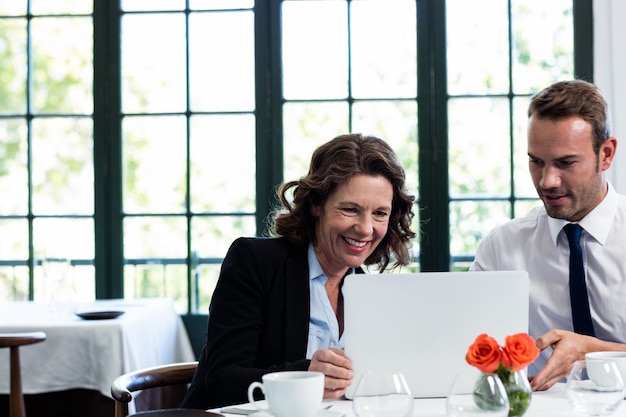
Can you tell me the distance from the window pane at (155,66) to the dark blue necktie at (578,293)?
272 centimetres

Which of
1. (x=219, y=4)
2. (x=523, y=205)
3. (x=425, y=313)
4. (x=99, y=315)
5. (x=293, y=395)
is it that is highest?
(x=219, y=4)

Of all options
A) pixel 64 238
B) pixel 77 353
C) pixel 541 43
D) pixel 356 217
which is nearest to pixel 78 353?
pixel 77 353

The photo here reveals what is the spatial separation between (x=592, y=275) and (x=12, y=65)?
11.1 ft

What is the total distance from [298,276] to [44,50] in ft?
9.69

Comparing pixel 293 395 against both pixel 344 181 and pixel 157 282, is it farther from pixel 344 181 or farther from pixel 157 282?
pixel 157 282

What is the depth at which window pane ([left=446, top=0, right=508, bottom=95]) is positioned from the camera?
175 inches

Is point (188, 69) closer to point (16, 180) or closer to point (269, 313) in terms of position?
point (16, 180)

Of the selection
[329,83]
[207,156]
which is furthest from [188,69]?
[329,83]

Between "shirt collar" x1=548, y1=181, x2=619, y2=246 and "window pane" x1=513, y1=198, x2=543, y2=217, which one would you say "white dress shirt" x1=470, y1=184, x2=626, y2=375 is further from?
"window pane" x1=513, y1=198, x2=543, y2=217

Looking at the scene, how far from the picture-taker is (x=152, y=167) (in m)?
4.60

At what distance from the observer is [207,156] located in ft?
15.0

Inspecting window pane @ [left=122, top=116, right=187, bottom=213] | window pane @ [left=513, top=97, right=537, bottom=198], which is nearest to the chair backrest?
window pane @ [left=122, top=116, right=187, bottom=213]

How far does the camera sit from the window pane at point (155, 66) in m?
4.59

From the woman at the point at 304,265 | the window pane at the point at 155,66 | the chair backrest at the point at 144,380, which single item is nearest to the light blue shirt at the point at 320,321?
the woman at the point at 304,265
